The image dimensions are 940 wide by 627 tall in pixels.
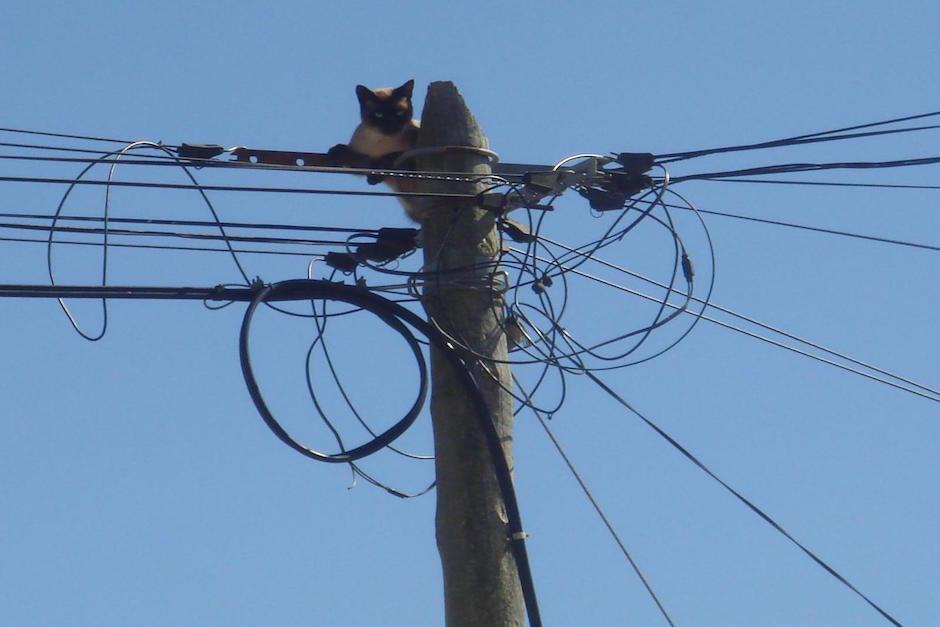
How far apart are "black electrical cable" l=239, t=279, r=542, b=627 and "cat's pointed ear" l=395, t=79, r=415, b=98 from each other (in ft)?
13.8

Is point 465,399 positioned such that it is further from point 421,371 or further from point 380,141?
point 380,141

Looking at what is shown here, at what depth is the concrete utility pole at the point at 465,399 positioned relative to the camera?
21.5 ft

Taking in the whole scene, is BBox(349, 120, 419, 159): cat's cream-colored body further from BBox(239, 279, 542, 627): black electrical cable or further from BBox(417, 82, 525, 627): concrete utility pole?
BBox(239, 279, 542, 627): black electrical cable

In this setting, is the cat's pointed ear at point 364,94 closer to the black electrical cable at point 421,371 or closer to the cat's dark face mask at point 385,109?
the cat's dark face mask at point 385,109

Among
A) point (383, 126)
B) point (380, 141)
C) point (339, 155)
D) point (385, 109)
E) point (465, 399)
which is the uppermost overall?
point (385, 109)

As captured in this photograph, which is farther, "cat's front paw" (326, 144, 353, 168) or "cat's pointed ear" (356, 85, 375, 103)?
"cat's pointed ear" (356, 85, 375, 103)

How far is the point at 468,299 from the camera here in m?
7.12

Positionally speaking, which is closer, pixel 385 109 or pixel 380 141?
pixel 380 141

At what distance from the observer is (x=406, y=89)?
11.2 meters

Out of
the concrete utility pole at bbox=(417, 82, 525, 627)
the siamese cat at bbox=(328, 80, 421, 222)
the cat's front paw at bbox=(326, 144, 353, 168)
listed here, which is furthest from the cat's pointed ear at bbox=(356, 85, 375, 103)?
the concrete utility pole at bbox=(417, 82, 525, 627)

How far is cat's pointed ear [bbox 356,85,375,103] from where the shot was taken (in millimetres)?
10938

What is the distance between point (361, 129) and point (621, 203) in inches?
134

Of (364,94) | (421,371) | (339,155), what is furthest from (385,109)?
(421,371)

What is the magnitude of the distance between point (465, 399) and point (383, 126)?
4146 millimetres
